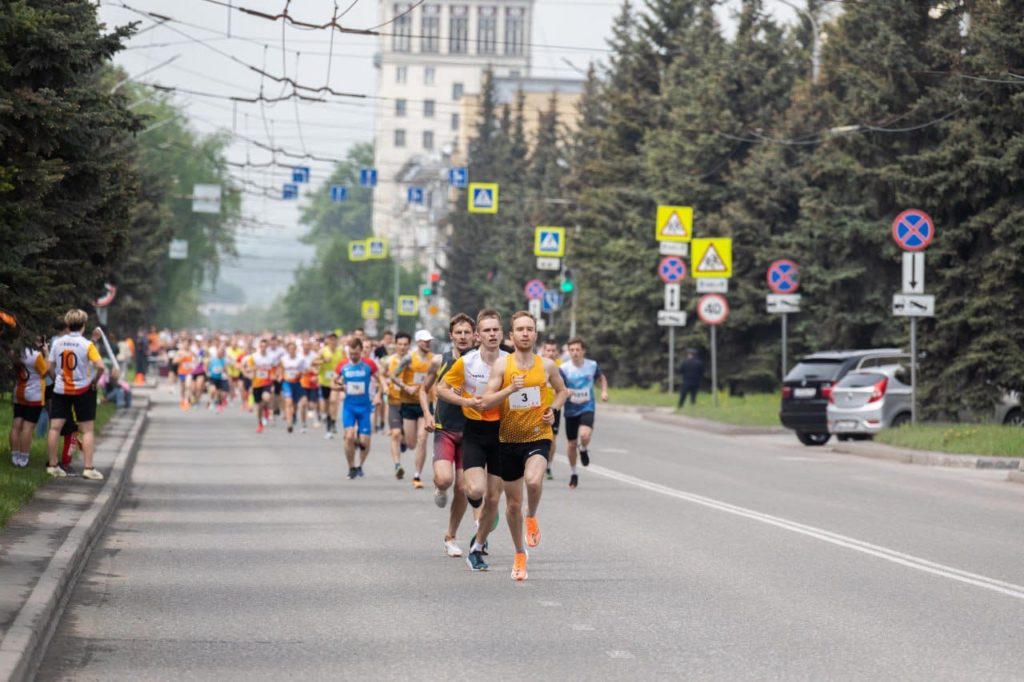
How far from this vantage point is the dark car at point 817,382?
32406 millimetres

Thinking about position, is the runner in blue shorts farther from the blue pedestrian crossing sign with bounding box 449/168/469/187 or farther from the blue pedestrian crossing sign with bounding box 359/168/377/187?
the blue pedestrian crossing sign with bounding box 359/168/377/187

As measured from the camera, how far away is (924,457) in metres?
27.0

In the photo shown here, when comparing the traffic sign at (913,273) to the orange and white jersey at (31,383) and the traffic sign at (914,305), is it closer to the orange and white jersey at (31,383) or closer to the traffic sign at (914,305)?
the traffic sign at (914,305)

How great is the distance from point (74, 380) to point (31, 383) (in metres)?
0.47

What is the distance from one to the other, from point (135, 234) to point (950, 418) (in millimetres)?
A: 18673

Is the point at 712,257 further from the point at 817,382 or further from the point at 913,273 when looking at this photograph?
the point at 913,273

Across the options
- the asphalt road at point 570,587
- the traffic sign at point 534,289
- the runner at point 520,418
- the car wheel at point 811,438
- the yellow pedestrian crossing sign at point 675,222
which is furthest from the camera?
the traffic sign at point 534,289

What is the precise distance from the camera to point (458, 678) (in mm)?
8500

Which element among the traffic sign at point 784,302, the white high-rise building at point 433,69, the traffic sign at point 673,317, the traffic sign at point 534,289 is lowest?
the traffic sign at point 673,317

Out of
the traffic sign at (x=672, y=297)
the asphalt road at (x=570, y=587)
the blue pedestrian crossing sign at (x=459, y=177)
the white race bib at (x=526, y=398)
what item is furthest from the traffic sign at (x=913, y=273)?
the blue pedestrian crossing sign at (x=459, y=177)

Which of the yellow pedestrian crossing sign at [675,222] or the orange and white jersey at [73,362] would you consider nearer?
the orange and white jersey at [73,362]

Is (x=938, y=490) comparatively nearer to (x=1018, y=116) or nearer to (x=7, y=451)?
(x=7, y=451)

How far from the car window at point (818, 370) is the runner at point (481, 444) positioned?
19987 mm

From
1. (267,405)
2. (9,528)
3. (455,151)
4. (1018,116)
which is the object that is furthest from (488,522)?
(455,151)
